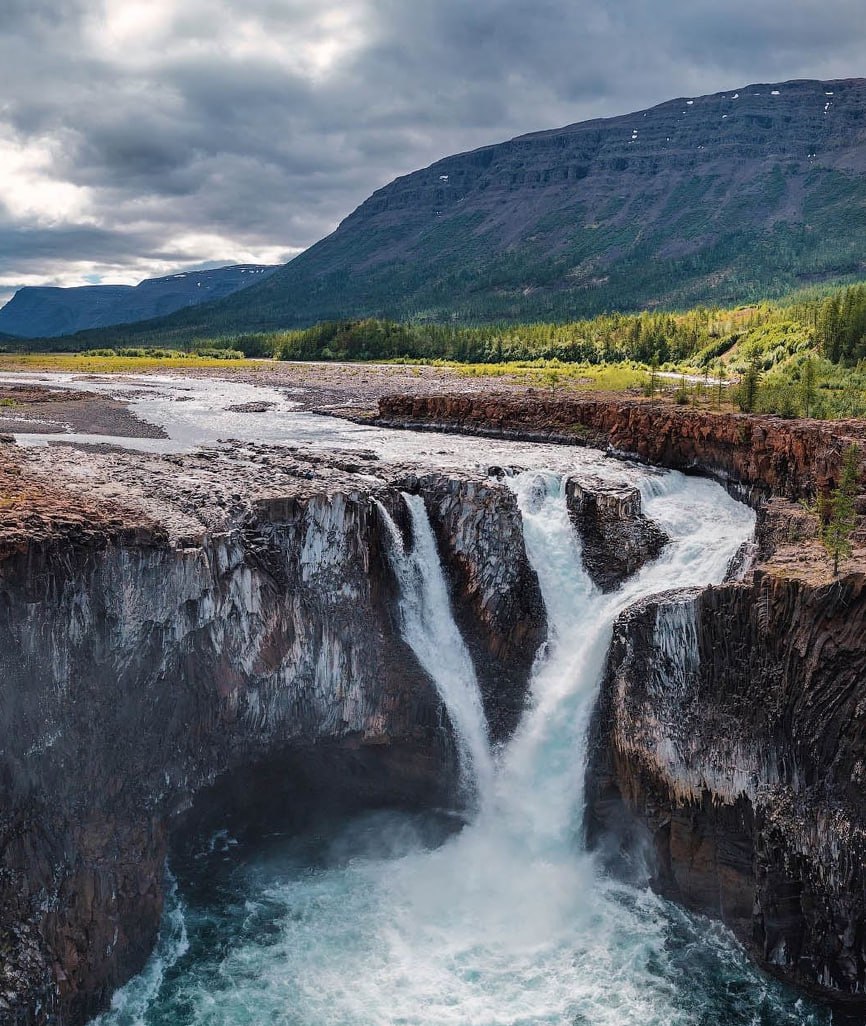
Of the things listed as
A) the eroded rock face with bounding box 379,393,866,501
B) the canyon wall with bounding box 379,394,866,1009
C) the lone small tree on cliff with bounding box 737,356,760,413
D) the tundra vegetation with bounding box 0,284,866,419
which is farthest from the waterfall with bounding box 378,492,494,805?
the lone small tree on cliff with bounding box 737,356,760,413

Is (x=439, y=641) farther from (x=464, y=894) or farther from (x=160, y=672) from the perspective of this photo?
(x=160, y=672)

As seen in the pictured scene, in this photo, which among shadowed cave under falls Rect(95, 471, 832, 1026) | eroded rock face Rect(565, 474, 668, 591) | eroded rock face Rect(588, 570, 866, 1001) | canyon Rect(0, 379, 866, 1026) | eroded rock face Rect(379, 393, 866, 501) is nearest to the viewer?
canyon Rect(0, 379, 866, 1026)

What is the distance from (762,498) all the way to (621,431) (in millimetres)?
11747

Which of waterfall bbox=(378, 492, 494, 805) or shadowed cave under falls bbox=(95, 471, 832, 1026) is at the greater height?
waterfall bbox=(378, 492, 494, 805)

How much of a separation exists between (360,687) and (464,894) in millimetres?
7072

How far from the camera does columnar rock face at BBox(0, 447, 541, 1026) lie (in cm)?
2091

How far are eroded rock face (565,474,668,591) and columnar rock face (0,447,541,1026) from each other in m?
3.09

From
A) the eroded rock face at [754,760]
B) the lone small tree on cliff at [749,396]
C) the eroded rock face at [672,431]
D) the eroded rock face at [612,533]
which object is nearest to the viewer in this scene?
the eroded rock face at [754,760]

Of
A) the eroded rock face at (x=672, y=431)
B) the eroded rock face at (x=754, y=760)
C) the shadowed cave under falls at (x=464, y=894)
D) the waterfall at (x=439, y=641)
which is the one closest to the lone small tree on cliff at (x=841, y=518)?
the eroded rock face at (x=754, y=760)

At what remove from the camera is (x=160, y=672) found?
24.5m

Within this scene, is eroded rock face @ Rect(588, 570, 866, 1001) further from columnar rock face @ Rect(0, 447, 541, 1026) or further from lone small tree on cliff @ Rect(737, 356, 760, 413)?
lone small tree on cliff @ Rect(737, 356, 760, 413)

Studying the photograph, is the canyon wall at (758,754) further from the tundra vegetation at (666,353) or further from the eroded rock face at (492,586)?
the tundra vegetation at (666,353)

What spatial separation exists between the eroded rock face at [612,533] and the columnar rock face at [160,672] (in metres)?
3.09

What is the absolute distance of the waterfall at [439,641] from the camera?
28797 millimetres
